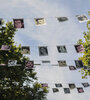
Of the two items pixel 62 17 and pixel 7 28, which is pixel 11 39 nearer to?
pixel 7 28

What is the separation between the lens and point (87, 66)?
55.9ft

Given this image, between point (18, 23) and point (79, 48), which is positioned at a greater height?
point (18, 23)

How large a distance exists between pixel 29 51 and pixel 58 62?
4.21m

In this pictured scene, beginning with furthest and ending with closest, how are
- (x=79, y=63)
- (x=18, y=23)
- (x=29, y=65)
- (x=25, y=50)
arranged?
(x=79, y=63), (x=25, y=50), (x=29, y=65), (x=18, y=23)

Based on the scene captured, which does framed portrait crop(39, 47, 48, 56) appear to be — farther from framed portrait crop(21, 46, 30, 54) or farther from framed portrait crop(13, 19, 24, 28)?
framed portrait crop(13, 19, 24, 28)

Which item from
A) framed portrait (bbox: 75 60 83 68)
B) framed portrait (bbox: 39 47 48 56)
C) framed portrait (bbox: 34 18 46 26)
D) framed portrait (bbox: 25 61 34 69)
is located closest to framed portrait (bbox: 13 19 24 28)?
framed portrait (bbox: 34 18 46 26)

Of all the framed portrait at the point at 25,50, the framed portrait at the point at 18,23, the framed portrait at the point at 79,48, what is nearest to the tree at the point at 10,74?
the framed portrait at the point at 25,50

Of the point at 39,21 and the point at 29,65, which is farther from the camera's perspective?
the point at 29,65

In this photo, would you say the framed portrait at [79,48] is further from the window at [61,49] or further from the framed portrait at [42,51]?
the framed portrait at [42,51]

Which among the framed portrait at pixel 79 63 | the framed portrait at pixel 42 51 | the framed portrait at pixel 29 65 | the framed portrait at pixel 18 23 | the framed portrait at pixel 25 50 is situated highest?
the framed portrait at pixel 18 23

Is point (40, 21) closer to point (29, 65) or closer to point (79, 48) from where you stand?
point (29, 65)

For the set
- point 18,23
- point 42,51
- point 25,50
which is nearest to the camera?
point 18,23

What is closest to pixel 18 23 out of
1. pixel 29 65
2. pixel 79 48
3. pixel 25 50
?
pixel 25 50

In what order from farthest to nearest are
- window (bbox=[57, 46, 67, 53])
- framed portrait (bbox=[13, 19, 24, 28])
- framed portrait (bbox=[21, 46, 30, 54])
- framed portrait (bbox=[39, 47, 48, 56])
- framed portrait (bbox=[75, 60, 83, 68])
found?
framed portrait (bbox=[75, 60, 83, 68]) < window (bbox=[57, 46, 67, 53]) < framed portrait (bbox=[21, 46, 30, 54]) < framed portrait (bbox=[39, 47, 48, 56]) < framed portrait (bbox=[13, 19, 24, 28])
